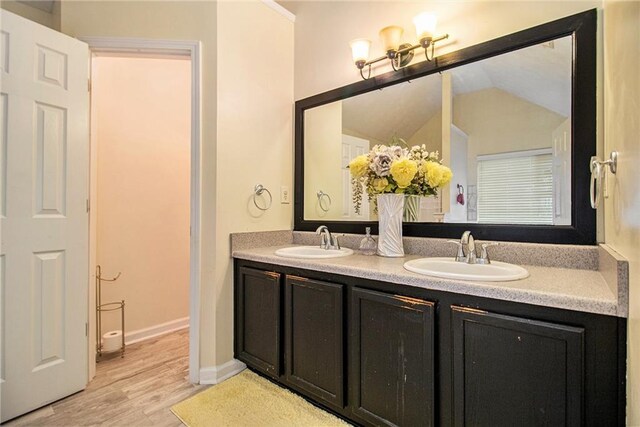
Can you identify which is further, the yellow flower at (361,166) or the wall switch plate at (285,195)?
the wall switch plate at (285,195)

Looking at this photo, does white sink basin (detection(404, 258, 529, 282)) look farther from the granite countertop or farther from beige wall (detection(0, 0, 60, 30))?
beige wall (detection(0, 0, 60, 30))

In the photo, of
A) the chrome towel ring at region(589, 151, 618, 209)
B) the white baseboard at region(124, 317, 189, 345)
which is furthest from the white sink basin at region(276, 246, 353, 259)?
the white baseboard at region(124, 317, 189, 345)

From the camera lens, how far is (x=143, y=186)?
8.39ft

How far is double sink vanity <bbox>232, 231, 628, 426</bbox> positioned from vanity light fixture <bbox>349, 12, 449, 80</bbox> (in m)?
1.06

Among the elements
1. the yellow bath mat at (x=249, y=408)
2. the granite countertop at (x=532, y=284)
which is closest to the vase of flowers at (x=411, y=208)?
the granite countertop at (x=532, y=284)

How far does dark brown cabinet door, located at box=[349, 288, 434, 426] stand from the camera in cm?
116

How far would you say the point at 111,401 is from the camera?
1682 millimetres

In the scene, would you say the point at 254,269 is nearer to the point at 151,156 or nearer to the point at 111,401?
the point at 111,401

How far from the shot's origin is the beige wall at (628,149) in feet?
2.30

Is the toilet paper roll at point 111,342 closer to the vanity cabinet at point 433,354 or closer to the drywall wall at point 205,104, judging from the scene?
the drywall wall at point 205,104

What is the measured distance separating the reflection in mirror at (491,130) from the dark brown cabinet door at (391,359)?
668mm

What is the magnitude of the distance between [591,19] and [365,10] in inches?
48.0

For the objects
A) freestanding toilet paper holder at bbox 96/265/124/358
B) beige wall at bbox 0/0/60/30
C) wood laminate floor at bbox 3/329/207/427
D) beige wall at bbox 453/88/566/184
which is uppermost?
beige wall at bbox 0/0/60/30

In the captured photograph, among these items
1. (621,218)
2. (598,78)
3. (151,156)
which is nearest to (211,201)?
(151,156)
